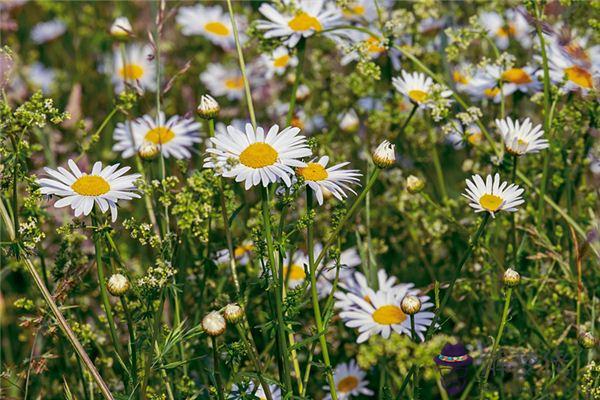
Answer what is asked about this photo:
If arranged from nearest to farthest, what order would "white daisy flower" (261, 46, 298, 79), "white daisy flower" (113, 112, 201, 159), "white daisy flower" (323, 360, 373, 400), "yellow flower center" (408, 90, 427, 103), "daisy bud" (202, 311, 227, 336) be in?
"daisy bud" (202, 311, 227, 336) < "white daisy flower" (323, 360, 373, 400) < "yellow flower center" (408, 90, 427, 103) < "white daisy flower" (113, 112, 201, 159) < "white daisy flower" (261, 46, 298, 79)

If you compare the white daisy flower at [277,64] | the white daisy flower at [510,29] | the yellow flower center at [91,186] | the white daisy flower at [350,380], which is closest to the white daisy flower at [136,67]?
the white daisy flower at [277,64]

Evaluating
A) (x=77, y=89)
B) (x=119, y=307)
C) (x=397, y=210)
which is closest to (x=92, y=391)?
(x=119, y=307)

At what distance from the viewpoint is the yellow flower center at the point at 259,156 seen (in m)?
1.68

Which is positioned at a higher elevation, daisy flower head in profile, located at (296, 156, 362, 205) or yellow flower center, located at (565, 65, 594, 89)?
yellow flower center, located at (565, 65, 594, 89)

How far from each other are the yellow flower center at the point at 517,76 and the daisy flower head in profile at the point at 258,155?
1015 mm

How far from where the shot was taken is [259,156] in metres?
1.69

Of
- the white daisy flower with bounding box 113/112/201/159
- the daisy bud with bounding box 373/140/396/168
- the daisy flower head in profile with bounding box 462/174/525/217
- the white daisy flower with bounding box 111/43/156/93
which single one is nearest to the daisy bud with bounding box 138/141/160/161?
the white daisy flower with bounding box 113/112/201/159

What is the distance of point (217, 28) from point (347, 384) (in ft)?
7.15

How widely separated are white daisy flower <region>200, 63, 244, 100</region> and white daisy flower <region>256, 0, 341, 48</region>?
1.23 m

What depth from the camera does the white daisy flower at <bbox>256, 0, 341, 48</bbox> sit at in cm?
238

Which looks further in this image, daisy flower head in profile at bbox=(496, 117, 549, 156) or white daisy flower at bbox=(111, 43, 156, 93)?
white daisy flower at bbox=(111, 43, 156, 93)

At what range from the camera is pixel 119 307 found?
1.96 meters

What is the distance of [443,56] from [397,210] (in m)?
0.57

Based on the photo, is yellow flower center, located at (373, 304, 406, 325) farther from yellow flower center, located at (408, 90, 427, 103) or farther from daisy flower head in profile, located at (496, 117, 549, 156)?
yellow flower center, located at (408, 90, 427, 103)
